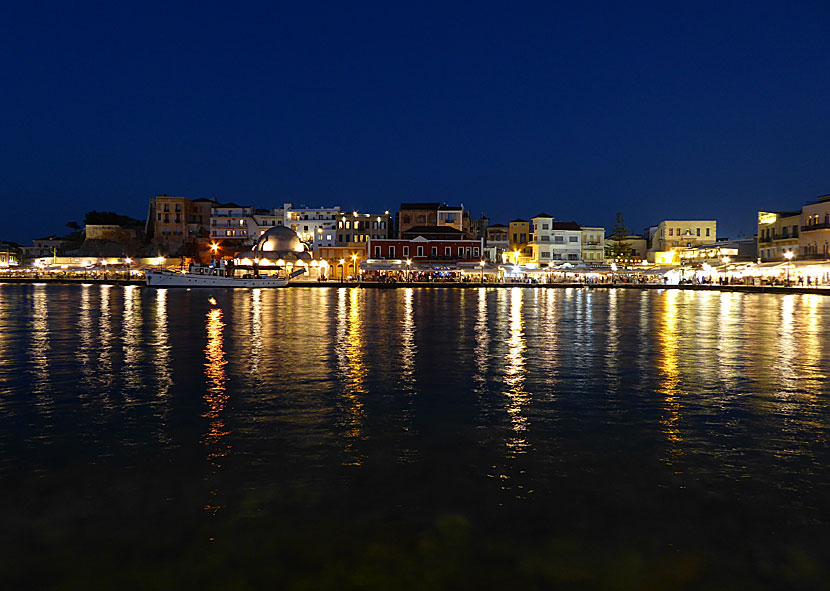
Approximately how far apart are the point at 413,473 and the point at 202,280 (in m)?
71.5

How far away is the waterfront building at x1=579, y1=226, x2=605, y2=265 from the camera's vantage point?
92812 millimetres

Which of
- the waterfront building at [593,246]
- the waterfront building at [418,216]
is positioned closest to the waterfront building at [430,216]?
the waterfront building at [418,216]

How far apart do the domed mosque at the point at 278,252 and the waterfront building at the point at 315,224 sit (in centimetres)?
476

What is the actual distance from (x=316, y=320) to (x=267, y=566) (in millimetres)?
23400

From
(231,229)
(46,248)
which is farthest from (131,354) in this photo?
(46,248)

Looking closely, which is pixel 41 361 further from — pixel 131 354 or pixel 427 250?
pixel 427 250

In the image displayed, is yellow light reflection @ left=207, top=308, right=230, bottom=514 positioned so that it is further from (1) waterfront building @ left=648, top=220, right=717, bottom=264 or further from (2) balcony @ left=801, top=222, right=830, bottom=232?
(1) waterfront building @ left=648, top=220, right=717, bottom=264

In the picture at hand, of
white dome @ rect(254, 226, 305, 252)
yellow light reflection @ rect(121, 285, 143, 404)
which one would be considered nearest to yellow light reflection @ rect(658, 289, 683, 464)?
yellow light reflection @ rect(121, 285, 143, 404)

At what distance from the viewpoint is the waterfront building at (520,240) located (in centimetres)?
9125

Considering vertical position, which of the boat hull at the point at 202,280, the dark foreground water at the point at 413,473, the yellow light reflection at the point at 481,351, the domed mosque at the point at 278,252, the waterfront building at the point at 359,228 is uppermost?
the waterfront building at the point at 359,228

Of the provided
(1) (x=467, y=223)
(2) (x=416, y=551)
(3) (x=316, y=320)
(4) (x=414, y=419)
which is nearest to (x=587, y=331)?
(3) (x=316, y=320)

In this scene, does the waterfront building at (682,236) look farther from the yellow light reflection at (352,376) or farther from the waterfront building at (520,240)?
the yellow light reflection at (352,376)

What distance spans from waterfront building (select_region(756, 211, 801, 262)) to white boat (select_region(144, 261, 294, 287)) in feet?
202

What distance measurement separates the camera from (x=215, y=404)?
35.6ft
